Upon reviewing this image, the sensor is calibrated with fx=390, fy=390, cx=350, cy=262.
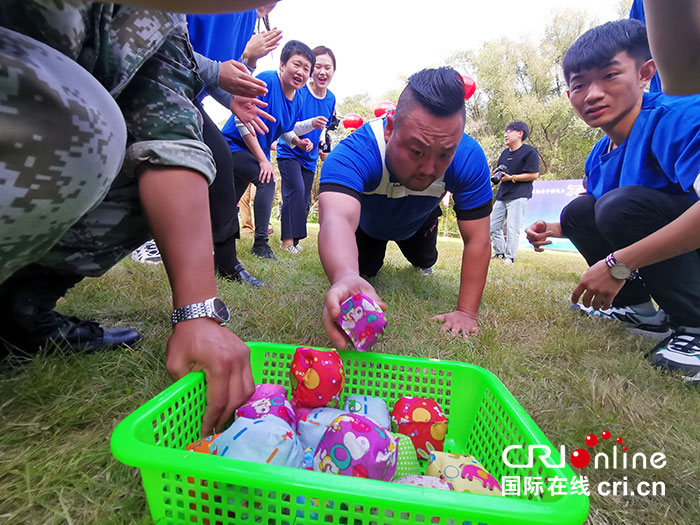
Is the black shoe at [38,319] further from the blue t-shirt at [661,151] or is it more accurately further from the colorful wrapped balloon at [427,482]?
the blue t-shirt at [661,151]

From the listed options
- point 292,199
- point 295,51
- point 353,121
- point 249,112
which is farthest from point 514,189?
point 249,112

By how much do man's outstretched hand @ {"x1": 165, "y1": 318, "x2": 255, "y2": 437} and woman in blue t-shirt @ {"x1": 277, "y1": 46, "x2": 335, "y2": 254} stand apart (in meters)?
2.38

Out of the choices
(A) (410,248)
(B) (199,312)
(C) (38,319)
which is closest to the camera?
(B) (199,312)

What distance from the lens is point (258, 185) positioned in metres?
3.06

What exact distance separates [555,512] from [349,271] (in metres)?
0.77

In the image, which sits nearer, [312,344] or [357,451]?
[357,451]

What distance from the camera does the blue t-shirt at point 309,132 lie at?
321cm

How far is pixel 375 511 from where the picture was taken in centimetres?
55

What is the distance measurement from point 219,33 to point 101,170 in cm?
123

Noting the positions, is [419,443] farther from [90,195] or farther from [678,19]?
[678,19]

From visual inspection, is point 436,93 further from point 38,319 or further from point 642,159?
point 38,319

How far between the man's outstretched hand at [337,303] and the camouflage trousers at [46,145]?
20.3 inches

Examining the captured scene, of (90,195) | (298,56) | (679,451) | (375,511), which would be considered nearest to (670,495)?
(679,451)

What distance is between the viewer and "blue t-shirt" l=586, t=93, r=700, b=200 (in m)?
1.20
